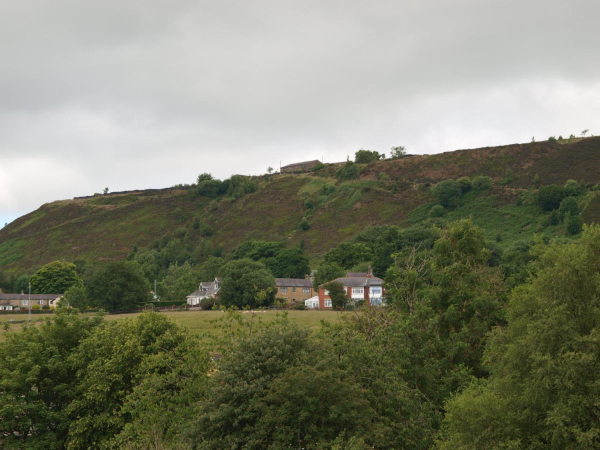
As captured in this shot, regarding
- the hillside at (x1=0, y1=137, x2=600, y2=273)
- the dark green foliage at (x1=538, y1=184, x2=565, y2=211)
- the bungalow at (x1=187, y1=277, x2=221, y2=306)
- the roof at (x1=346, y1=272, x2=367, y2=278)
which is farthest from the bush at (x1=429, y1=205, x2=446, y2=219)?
the bungalow at (x1=187, y1=277, x2=221, y2=306)

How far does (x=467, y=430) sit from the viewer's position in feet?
63.1

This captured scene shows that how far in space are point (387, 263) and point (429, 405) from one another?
2960 inches

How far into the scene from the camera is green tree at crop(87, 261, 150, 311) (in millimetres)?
85062

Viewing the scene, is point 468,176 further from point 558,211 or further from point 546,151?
point 558,211

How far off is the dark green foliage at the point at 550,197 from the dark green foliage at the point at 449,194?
2076 centimetres

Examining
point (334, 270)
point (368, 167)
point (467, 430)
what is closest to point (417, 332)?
point (467, 430)

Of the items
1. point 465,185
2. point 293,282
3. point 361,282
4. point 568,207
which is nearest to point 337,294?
point 361,282

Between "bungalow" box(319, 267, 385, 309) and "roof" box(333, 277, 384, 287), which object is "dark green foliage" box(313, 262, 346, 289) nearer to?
"bungalow" box(319, 267, 385, 309)

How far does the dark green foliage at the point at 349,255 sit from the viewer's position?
108 metres

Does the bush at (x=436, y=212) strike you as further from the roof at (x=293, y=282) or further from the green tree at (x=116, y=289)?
the green tree at (x=116, y=289)

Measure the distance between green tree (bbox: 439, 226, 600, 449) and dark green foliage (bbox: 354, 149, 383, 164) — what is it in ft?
562

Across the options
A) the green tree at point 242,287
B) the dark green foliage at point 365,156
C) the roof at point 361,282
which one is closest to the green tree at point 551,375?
the green tree at point 242,287

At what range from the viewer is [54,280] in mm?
127062

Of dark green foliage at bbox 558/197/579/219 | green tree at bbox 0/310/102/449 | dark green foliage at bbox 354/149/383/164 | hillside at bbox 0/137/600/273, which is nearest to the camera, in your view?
green tree at bbox 0/310/102/449
